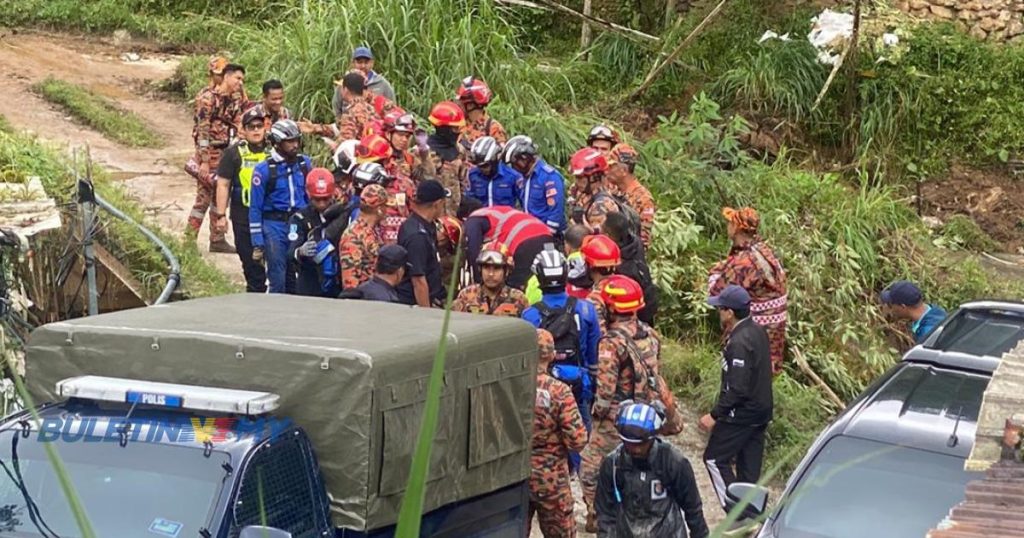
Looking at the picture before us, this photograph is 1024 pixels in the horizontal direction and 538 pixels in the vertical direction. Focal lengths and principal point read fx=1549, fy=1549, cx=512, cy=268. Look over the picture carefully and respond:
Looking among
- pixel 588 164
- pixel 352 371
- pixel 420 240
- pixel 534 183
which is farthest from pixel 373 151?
pixel 352 371

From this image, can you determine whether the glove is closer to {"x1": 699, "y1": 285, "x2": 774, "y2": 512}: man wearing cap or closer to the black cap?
the black cap

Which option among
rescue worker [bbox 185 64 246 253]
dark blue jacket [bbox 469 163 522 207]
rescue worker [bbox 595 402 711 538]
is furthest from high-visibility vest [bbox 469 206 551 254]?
rescue worker [bbox 185 64 246 253]

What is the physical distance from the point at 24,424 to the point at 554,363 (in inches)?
124

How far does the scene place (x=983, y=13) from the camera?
18328 millimetres

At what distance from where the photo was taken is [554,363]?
27.0ft

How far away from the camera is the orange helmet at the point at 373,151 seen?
10156mm

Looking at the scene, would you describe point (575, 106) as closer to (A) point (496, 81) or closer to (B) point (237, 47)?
(A) point (496, 81)

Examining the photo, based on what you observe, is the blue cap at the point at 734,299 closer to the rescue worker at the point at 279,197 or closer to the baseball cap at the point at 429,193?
the baseball cap at the point at 429,193

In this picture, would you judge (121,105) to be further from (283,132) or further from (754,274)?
(754,274)

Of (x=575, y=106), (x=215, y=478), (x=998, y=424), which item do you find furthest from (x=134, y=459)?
(x=575, y=106)

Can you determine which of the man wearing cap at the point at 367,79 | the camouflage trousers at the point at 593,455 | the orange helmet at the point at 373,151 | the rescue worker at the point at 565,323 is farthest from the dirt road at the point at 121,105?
the camouflage trousers at the point at 593,455

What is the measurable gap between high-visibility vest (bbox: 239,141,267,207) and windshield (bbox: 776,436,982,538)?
5.52 metres

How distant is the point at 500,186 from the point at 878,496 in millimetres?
4856

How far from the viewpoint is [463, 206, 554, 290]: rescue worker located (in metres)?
9.59
